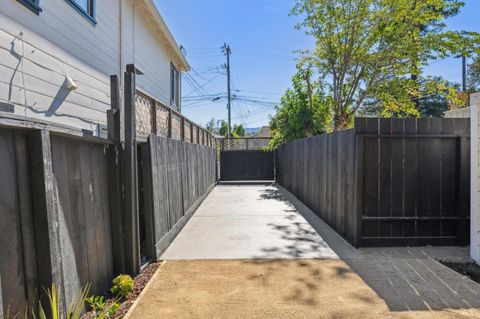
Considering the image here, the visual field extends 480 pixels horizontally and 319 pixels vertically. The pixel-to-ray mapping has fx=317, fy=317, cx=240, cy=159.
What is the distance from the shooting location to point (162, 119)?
4828 millimetres

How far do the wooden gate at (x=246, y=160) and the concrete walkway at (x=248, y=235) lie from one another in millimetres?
6647

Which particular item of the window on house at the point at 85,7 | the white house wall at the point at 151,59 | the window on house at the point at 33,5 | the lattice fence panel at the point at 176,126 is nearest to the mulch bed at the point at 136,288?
the lattice fence panel at the point at 176,126

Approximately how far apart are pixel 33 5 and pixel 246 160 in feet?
37.7

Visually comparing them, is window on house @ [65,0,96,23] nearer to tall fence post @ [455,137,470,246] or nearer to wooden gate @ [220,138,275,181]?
tall fence post @ [455,137,470,246]

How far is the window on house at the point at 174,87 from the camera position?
959 centimetres

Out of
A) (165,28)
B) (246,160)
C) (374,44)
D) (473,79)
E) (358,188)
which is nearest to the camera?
(358,188)

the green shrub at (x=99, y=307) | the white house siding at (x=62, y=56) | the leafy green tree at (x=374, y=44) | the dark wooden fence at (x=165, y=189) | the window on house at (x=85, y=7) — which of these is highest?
the leafy green tree at (x=374, y=44)

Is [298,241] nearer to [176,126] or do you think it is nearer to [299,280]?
[299,280]

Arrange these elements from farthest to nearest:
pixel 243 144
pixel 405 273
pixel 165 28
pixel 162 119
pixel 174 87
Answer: pixel 243 144 < pixel 174 87 < pixel 165 28 < pixel 162 119 < pixel 405 273

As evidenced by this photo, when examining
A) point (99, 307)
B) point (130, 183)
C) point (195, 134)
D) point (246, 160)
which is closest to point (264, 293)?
point (99, 307)

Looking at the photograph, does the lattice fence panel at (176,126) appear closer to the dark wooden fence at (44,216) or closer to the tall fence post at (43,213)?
the dark wooden fence at (44,216)

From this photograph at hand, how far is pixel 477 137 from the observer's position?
11.8ft

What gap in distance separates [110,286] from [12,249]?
4.43 feet

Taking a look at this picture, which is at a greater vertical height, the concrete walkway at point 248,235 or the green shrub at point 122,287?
the green shrub at point 122,287
